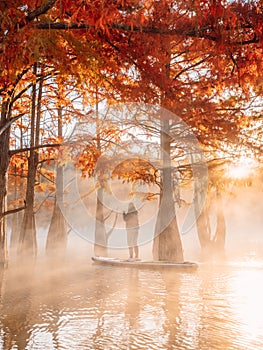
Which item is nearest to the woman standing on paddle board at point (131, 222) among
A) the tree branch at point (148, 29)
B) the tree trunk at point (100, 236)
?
the tree trunk at point (100, 236)

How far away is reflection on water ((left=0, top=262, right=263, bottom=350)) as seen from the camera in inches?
226

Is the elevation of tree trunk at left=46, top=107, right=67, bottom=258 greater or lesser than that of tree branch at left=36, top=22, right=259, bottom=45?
lesser

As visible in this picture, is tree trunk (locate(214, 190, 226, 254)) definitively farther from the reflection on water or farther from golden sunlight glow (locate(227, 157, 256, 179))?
the reflection on water

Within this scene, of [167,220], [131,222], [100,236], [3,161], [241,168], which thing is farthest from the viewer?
[100,236]

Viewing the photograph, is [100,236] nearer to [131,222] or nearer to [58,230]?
[58,230]

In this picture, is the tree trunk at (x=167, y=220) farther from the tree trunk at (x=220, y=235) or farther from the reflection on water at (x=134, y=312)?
the tree trunk at (x=220, y=235)

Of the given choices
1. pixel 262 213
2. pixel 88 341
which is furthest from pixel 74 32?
pixel 262 213

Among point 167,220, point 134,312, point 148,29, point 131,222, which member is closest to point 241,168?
point 167,220

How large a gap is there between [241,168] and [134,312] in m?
10.1

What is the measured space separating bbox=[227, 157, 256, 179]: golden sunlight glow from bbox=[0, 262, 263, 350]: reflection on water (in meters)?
4.99

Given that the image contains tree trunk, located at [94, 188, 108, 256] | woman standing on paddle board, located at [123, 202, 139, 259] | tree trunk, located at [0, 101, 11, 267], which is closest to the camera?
tree trunk, located at [0, 101, 11, 267]

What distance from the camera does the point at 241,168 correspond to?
16.2 m

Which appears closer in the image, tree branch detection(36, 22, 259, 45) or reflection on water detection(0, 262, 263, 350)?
tree branch detection(36, 22, 259, 45)

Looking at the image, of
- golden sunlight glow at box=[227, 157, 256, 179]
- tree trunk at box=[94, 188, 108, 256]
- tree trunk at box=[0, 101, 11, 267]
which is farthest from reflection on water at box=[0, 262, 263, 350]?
tree trunk at box=[94, 188, 108, 256]
